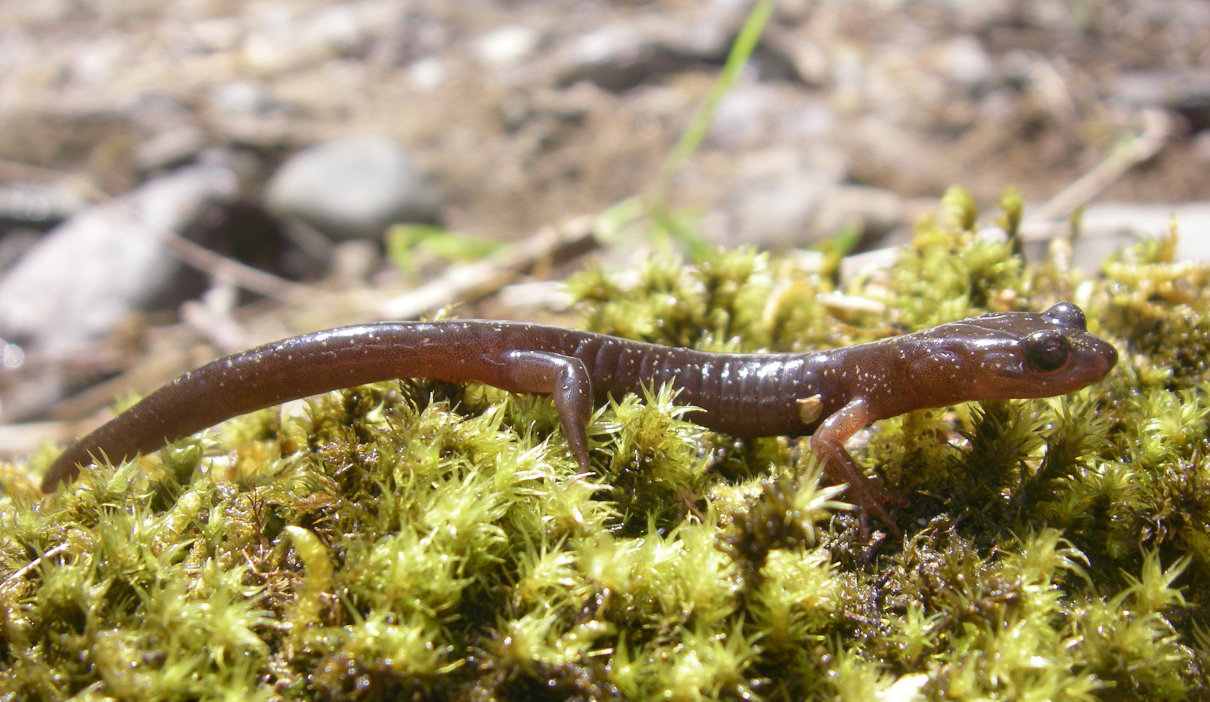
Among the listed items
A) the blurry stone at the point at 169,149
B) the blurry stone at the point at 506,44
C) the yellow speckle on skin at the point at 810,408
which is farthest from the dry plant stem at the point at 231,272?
the yellow speckle on skin at the point at 810,408

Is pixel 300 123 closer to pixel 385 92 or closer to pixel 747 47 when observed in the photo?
pixel 385 92

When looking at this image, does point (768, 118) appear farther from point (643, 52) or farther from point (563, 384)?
point (563, 384)

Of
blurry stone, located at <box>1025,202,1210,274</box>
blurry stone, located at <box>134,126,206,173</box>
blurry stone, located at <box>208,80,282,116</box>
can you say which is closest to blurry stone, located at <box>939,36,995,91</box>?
blurry stone, located at <box>1025,202,1210,274</box>

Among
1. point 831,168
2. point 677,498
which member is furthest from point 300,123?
point 677,498

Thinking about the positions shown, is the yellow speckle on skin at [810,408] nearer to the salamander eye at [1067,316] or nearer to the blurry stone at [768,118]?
the salamander eye at [1067,316]

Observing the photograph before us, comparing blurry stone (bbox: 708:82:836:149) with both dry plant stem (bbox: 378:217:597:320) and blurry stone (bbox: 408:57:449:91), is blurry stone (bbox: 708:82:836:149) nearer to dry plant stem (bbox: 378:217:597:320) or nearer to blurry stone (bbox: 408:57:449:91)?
dry plant stem (bbox: 378:217:597:320)

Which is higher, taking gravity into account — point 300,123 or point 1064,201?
point 300,123
